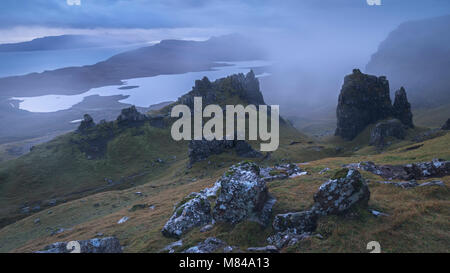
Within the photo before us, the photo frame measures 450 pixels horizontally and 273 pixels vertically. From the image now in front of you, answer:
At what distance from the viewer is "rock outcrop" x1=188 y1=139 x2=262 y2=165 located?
78312 mm

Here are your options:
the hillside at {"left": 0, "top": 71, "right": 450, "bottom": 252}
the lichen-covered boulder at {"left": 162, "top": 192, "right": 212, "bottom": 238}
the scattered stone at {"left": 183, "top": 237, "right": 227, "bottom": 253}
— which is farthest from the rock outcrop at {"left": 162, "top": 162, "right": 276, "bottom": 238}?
the scattered stone at {"left": 183, "top": 237, "right": 227, "bottom": 253}

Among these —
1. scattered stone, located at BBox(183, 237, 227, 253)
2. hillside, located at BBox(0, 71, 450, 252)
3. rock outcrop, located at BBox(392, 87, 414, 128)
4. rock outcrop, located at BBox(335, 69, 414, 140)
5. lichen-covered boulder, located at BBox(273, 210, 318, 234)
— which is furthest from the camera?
rock outcrop, located at BBox(335, 69, 414, 140)

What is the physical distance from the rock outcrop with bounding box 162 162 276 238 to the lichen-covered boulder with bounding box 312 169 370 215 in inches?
166

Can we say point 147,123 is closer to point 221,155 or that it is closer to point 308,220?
point 221,155

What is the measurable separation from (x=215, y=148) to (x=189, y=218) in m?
56.5

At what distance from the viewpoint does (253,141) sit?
103 meters

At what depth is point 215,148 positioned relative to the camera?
79438mm

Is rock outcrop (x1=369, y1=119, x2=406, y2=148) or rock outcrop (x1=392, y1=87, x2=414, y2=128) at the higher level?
rock outcrop (x1=392, y1=87, x2=414, y2=128)

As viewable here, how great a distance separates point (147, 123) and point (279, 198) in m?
111

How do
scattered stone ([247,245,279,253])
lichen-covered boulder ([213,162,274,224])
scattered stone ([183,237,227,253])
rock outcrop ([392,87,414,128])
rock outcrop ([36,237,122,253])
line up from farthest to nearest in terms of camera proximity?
rock outcrop ([392,87,414,128]), lichen-covered boulder ([213,162,274,224]), rock outcrop ([36,237,122,253]), scattered stone ([183,237,227,253]), scattered stone ([247,245,279,253])

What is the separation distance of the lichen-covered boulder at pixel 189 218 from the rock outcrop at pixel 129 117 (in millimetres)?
108592

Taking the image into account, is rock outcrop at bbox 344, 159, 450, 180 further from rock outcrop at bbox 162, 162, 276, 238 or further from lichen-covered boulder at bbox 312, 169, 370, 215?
rock outcrop at bbox 162, 162, 276, 238

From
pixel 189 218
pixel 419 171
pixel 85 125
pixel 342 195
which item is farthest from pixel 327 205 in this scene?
pixel 85 125

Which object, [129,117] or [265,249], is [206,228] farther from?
[129,117]
